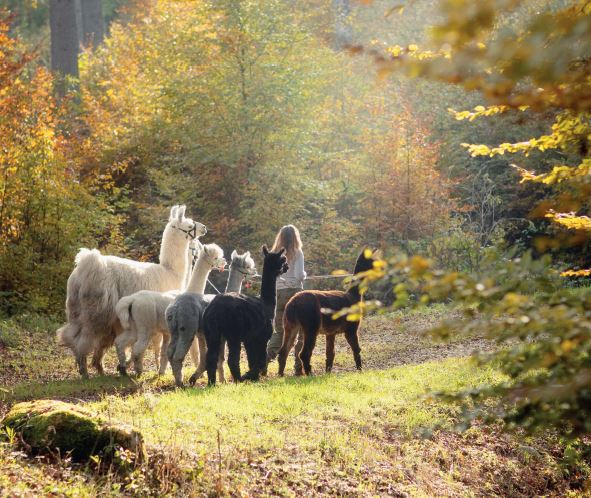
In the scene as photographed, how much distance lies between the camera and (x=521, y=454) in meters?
8.12

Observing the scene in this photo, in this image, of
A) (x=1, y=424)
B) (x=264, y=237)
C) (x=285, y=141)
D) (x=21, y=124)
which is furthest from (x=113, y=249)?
(x=1, y=424)

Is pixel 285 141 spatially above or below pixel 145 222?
above

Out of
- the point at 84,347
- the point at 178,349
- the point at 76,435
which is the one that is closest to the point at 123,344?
the point at 84,347

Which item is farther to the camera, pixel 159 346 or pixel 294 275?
pixel 294 275

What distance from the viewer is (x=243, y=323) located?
968 centimetres

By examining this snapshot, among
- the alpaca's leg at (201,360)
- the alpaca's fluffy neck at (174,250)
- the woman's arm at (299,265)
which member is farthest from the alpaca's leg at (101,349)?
the woman's arm at (299,265)

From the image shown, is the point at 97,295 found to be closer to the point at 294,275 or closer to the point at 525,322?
the point at 294,275

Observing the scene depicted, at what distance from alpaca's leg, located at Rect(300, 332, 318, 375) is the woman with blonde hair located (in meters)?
0.21

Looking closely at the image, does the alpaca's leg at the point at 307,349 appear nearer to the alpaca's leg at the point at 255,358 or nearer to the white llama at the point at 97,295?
the alpaca's leg at the point at 255,358

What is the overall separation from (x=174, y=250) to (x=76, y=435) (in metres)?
5.48

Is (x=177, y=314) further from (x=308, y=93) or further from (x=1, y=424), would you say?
(x=308, y=93)

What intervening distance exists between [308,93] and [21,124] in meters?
8.11

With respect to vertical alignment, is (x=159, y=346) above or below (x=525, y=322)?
below

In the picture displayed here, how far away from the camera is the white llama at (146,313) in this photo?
33.2 feet
